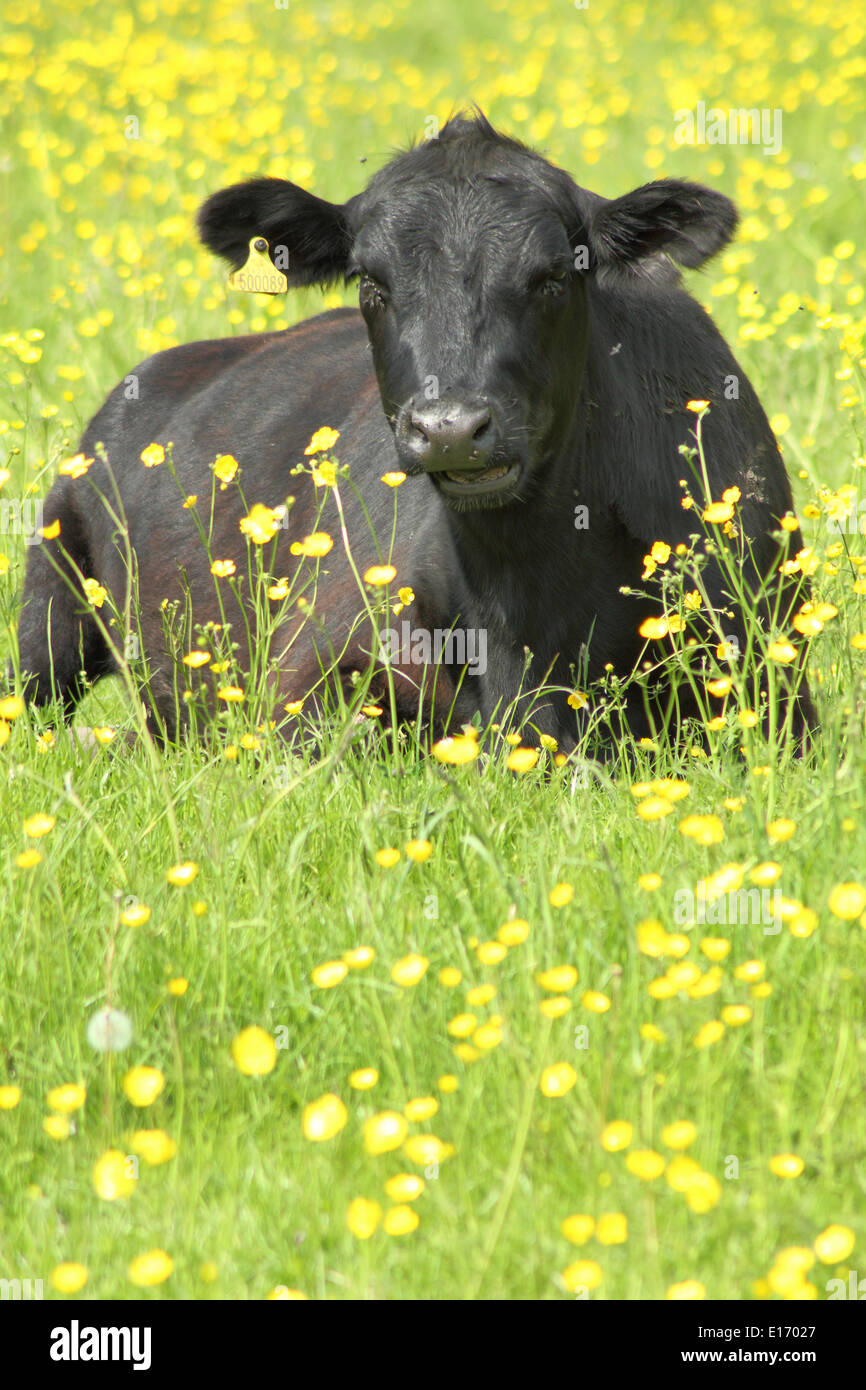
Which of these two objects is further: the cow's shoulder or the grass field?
the cow's shoulder

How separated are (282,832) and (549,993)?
0.91m

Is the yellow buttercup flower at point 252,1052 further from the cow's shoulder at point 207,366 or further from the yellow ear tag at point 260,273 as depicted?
the cow's shoulder at point 207,366

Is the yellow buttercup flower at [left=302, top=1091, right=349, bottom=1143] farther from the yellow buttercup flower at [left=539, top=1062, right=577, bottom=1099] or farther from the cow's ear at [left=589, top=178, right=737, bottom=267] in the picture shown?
the cow's ear at [left=589, top=178, right=737, bottom=267]

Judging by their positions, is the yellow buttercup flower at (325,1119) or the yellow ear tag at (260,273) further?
the yellow ear tag at (260,273)

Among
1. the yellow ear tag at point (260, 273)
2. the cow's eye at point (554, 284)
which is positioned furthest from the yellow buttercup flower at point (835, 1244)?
the yellow ear tag at point (260, 273)

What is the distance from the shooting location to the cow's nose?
3.57 meters

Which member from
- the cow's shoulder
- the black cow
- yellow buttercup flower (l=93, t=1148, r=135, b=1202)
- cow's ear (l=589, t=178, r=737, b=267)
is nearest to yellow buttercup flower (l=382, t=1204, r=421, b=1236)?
yellow buttercup flower (l=93, t=1148, r=135, b=1202)

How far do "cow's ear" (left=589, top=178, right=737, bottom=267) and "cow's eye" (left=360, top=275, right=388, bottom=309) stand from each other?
1.91 ft

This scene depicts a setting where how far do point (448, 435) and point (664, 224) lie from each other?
1071 mm

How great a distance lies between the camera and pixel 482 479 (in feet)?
12.4

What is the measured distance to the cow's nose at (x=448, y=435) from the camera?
3572mm

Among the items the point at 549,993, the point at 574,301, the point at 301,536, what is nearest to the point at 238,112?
the point at 301,536

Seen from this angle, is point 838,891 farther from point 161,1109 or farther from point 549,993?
point 161,1109

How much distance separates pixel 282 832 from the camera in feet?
11.6
